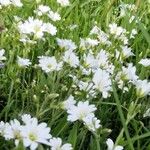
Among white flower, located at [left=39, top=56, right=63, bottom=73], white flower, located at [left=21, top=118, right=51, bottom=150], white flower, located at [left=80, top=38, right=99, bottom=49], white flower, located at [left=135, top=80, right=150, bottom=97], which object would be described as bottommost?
white flower, located at [left=21, top=118, right=51, bottom=150]

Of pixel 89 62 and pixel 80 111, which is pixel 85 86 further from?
pixel 80 111

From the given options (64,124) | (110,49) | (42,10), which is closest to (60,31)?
(42,10)

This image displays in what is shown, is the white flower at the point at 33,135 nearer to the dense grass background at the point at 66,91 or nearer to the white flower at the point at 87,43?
the dense grass background at the point at 66,91

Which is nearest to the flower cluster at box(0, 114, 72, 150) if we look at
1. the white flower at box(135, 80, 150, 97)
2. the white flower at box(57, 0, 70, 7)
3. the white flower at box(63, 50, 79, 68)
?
the white flower at box(135, 80, 150, 97)

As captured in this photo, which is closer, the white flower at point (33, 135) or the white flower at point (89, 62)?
the white flower at point (33, 135)

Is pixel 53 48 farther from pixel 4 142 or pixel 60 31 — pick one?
pixel 4 142

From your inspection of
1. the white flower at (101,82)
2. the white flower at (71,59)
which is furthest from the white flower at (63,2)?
the white flower at (101,82)

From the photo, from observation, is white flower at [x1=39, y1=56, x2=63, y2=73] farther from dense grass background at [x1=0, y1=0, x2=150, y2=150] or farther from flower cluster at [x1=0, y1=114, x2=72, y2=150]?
flower cluster at [x1=0, y1=114, x2=72, y2=150]
